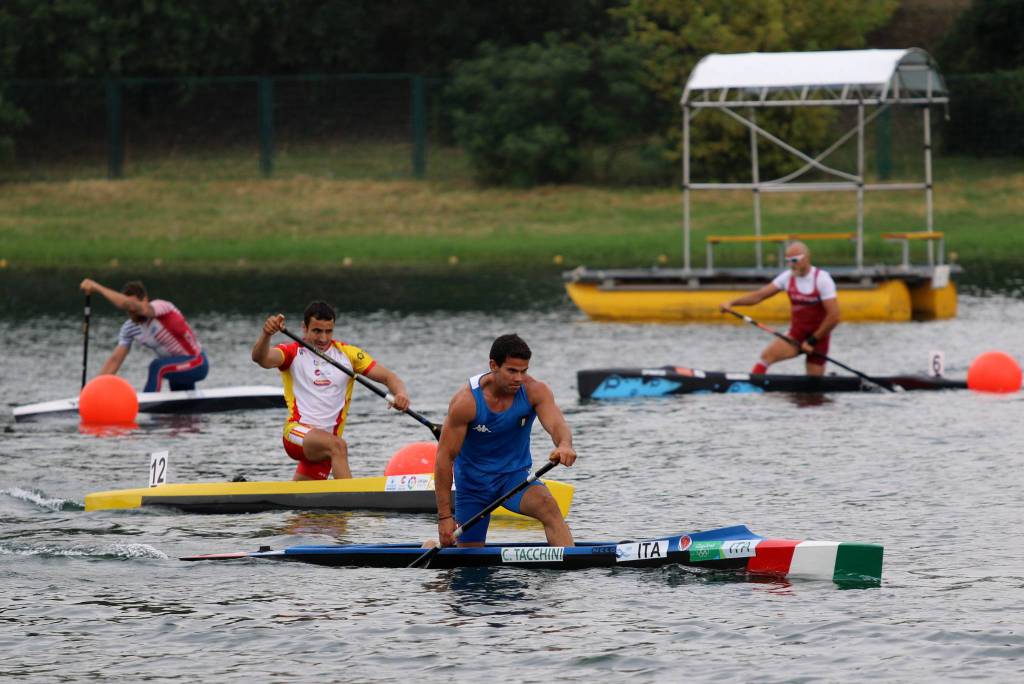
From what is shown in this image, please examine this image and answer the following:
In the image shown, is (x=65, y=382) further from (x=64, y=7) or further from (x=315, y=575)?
(x=64, y=7)

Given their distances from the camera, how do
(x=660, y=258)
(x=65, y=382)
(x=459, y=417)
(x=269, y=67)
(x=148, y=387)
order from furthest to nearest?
1. (x=269, y=67)
2. (x=660, y=258)
3. (x=65, y=382)
4. (x=148, y=387)
5. (x=459, y=417)

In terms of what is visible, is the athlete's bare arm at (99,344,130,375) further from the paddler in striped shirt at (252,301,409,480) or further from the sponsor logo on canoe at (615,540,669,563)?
the sponsor logo on canoe at (615,540,669,563)

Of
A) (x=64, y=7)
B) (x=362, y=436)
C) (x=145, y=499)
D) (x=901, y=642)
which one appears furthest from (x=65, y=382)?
(x=64, y=7)

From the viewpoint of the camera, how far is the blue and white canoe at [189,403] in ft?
65.4

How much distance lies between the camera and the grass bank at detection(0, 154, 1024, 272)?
38.9 metres

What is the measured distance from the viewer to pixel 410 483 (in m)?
14.5

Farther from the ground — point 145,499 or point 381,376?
point 381,376

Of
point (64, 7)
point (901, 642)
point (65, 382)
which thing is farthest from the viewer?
point (64, 7)

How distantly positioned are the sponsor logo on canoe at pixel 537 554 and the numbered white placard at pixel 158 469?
4050 mm

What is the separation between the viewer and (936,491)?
1516 centimetres

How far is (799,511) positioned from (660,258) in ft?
76.2

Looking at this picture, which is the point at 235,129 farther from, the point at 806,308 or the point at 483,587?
the point at 483,587

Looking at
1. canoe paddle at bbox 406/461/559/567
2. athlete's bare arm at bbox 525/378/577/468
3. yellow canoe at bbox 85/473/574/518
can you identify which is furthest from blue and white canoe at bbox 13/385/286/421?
athlete's bare arm at bbox 525/378/577/468

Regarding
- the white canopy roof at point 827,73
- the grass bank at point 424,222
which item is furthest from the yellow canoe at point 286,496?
the grass bank at point 424,222
